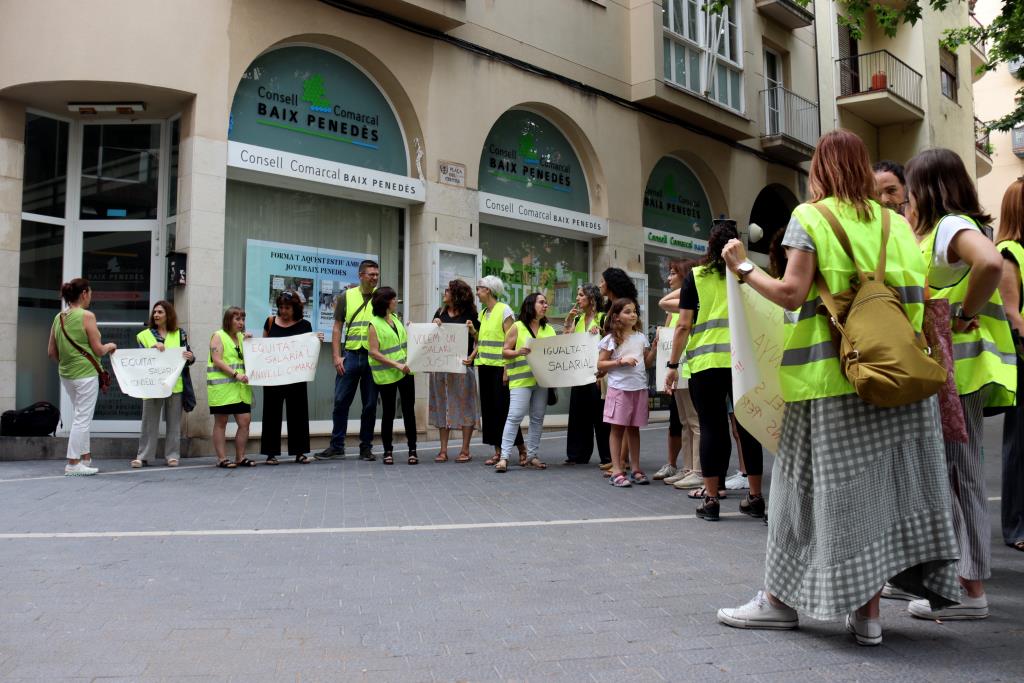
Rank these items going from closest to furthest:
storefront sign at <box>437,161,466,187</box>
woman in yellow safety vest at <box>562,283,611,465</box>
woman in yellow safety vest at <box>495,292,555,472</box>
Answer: woman in yellow safety vest at <box>495,292,555,472</box> → woman in yellow safety vest at <box>562,283,611,465</box> → storefront sign at <box>437,161,466,187</box>

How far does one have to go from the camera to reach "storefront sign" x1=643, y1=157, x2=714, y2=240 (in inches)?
702

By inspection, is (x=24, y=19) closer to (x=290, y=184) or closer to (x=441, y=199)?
(x=290, y=184)

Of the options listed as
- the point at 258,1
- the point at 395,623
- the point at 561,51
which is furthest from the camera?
the point at 561,51

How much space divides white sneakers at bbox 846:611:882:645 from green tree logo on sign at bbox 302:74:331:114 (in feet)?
35.2

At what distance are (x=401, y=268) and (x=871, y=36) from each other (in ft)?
58.6

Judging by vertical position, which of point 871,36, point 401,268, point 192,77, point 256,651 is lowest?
point 256,651

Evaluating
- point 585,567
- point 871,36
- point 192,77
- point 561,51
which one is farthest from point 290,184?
point 871,36

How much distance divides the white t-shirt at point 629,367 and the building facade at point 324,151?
17.5 ft

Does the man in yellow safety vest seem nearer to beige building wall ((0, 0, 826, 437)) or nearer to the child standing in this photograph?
beige building wall ((0, 0, 826, 437))

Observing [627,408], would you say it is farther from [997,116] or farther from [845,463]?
[997,116]

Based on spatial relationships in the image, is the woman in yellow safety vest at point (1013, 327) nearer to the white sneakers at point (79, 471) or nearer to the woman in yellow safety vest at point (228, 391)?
the woman in yellow safety vest at point (228, 391)

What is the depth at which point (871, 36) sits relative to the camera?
2456cm

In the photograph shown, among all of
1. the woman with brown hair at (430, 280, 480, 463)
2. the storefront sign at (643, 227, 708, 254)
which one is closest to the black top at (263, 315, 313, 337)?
the woman with brown hair at (430, 280, 480, 463)

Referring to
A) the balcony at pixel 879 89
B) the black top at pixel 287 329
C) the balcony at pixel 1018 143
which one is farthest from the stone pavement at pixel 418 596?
the balcony at pixel 1018 143
